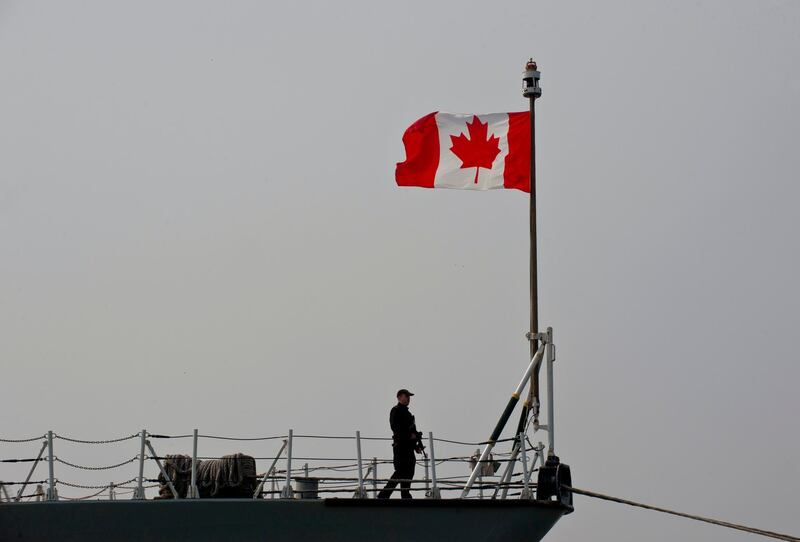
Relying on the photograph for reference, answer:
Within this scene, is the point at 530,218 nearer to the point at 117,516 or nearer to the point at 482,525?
the point at 482,525

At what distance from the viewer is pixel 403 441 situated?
2020 centimetres

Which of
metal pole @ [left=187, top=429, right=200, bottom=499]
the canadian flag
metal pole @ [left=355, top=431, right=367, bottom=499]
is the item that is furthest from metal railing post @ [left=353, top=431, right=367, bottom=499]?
the canadian flag

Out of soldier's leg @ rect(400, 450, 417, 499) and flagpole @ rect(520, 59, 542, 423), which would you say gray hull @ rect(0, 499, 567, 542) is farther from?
flagpole @ rect(520, 59, 542, 423)

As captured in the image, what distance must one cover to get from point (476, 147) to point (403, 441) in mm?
4494

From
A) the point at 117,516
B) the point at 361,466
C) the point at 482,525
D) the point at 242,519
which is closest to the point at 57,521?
the point at 117,516

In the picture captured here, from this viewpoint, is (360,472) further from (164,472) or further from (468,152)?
(468,152)

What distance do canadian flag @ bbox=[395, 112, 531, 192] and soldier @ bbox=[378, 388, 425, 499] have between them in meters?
3.41

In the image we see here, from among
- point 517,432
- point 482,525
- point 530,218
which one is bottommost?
point 482,525

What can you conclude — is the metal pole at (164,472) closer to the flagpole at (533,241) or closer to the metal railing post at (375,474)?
the metal railing post at (375,474)

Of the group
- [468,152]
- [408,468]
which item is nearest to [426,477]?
[408,468]

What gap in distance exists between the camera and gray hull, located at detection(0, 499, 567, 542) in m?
19.6

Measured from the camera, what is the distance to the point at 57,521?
19734mm

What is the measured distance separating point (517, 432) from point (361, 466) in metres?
2.53

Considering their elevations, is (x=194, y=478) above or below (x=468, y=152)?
below
